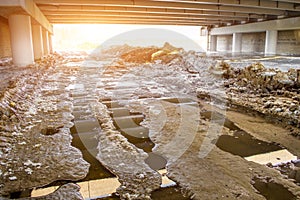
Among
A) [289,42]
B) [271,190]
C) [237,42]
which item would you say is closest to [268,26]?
[289,42]

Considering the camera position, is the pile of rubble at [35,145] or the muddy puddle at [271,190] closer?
the muddy puddle at [271,190]

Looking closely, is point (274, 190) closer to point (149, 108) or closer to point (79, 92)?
point (149, 108)

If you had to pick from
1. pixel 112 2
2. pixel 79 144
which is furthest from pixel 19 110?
pixel 112 2

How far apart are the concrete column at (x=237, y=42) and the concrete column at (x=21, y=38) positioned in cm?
2460

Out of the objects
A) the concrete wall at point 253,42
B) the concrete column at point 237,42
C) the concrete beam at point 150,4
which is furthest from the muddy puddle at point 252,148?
the concrete column at point 237,42

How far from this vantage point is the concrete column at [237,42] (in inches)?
1247

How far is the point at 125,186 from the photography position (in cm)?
278

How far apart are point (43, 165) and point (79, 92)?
5.03 m

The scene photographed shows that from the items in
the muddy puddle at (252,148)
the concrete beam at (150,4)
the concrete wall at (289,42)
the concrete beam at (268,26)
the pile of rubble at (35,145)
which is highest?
the concrete beam at (150,4)

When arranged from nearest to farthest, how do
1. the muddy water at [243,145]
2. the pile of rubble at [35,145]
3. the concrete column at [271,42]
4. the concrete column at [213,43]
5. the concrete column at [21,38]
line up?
1. the pile of rubble at [35,145]
2. the muddy water at [243,145]
3. the concrete column at [21,38]
4. the concrete column at [271,42]
5. the concrete column at [213,43]

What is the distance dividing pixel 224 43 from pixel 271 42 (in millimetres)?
10467

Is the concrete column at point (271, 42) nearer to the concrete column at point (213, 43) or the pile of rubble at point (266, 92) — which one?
the concrete column at point (213, 43)

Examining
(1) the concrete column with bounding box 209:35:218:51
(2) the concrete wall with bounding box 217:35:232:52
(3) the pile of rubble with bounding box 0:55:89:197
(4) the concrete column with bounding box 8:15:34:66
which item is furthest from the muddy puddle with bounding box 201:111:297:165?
(1) the concrete column with bounding box 209:35:218:51

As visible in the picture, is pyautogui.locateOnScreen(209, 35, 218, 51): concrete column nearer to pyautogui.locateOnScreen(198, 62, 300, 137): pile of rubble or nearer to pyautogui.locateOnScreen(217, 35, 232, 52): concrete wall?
pyautogui.locateOnScreen(217, 35, 232, 52): concrete wall
